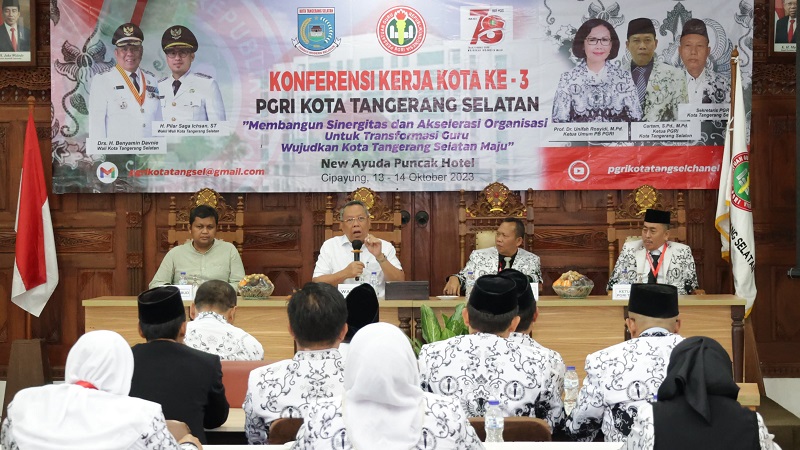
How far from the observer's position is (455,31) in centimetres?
701

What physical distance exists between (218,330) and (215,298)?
6.3 inches

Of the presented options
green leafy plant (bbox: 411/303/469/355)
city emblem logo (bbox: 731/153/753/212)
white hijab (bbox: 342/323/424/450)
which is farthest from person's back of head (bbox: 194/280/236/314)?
city emblem logo (bbox: 731/153/753/212)

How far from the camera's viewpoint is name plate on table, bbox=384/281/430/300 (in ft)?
19.5

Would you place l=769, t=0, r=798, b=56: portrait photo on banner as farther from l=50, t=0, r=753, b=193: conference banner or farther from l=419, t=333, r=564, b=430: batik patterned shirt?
l=419, t=333, r=564, b=430: batik patterned shirt

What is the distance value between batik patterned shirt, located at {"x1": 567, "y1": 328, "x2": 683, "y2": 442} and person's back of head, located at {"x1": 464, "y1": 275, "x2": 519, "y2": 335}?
0.31 metres

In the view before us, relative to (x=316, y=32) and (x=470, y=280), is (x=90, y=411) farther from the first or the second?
(x=316, y=32)

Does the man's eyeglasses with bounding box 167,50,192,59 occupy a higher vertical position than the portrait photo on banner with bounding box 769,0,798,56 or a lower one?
lower

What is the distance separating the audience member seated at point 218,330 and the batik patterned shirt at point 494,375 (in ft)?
4.07

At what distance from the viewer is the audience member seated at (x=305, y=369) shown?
3053 millimetres

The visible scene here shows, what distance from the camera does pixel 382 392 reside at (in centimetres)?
226

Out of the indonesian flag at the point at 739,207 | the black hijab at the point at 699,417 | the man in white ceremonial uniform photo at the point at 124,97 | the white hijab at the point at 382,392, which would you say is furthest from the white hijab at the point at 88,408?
the indonesian flag at the point at 739,207

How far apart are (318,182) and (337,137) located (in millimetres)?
359

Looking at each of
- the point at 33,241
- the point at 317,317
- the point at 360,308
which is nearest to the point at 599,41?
the point at 360,308

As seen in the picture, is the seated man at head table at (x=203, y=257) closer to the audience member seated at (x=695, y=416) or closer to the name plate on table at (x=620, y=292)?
the name plate on table at (x=620, y=292)
